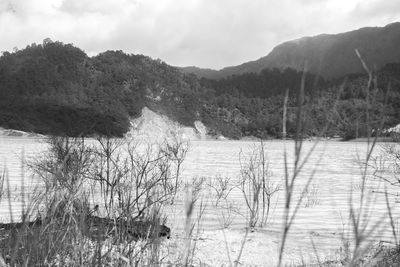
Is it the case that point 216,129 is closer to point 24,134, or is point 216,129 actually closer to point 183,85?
point 183,85

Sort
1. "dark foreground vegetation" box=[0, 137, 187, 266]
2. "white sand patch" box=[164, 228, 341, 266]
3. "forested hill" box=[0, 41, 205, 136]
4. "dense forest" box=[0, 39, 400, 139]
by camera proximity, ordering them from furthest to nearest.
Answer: "dense forest" box=[0, 39, 400, 139] → "forested hill" box=[0, 41, 205, 136] → "white sand patch" box=[164, 228, 341, 266] → "dark foreground vegetation" box=[0, 137, 187, 266]

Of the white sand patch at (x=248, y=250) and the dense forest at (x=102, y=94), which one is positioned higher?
the dense forest at (x=102, y=94)

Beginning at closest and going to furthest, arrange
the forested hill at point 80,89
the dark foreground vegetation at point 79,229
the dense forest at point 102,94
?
the dark foreground vegetation at point 79,229
the forested hill at point 80,89
the dense forest at point 102,94

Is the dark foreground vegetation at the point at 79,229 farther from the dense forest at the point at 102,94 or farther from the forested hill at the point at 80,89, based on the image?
the forested hill at the point at 80,89

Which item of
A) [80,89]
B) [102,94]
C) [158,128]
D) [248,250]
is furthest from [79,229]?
[102,94]

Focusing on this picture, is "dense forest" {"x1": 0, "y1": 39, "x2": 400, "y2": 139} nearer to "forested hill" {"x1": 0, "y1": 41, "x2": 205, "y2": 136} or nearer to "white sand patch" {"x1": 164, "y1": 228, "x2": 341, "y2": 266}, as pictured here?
"forested hill" {"x1": 0, "y1": 41, "x2": 205, "y2": 136}

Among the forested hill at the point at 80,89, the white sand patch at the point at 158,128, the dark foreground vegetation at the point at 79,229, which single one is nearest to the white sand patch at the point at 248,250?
the dark foreground vegetation at the point at 79,229

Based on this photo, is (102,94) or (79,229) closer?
(79,229)

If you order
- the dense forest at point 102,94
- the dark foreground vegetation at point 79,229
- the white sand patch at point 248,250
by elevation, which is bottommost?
the white sand patch at point 248,250

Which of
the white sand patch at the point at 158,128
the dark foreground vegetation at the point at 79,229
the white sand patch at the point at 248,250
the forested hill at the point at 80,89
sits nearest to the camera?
the dark foreground vegetation at the point at 79,229

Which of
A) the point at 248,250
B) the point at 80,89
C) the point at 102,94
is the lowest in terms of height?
the point at 248,250

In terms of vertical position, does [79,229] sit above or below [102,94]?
below

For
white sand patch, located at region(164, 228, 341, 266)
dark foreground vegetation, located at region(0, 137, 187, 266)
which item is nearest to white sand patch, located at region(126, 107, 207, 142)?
white sand patch, located at region(164, 228, 341, 266)

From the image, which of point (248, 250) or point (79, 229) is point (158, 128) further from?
point (79, 229)
